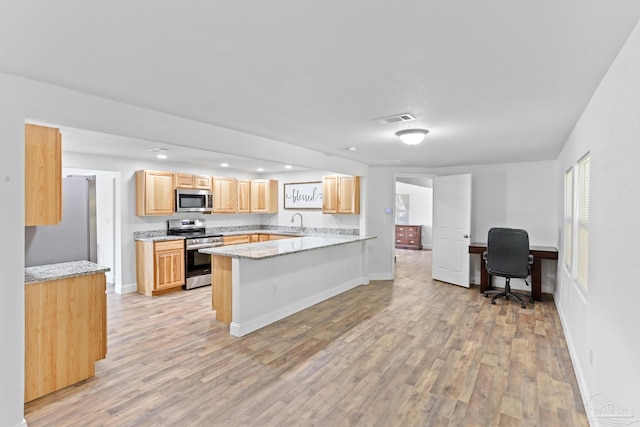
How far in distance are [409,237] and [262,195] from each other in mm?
5996

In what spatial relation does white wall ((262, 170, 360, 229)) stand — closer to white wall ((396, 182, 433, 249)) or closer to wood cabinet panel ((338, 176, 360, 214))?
wood cabinet panel ((338, 176, 360, 214))

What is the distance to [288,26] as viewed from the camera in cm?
146

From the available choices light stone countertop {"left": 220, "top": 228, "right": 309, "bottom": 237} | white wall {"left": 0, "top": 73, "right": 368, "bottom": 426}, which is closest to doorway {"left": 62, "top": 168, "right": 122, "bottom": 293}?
light stone countertop {"left": 220, "top": 228, "right": 309, "bottom": 237}

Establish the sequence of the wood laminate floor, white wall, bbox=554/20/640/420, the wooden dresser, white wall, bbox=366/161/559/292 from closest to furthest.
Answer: white wall, bbox=554/20/640/420 < the wood laminate floor < white wall, bbox=366/161/559/292 < the wooden dresser

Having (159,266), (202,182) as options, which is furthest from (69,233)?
(202,182)

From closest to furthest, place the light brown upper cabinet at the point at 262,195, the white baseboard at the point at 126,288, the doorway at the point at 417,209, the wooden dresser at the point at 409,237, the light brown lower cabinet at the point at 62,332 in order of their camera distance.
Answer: the light brown lower cabinet at the point at 62,332
the white baseboard at the point at 126,288
the light brown upper cabinet at the point at 262,195
the wooden dresser at the point at 409,237
the doorway at the point at 417,209

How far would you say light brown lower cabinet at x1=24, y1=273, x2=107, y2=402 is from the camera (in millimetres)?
2432

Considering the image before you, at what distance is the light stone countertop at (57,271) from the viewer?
248cm

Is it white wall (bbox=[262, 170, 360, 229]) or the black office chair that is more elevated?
white wall (bbox=[262, 170, 360, 229])

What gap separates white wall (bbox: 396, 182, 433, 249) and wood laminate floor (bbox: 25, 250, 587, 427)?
6852 mm

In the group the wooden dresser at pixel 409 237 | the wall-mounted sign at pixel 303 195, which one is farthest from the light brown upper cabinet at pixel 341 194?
the wooden dresser at pixel 409 237

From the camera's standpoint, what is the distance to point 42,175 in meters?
2.42

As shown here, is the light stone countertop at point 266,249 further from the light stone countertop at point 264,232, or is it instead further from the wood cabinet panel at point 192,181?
the wood cabinet panel at point 192,181

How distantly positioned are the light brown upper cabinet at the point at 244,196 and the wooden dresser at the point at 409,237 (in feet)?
20.2
